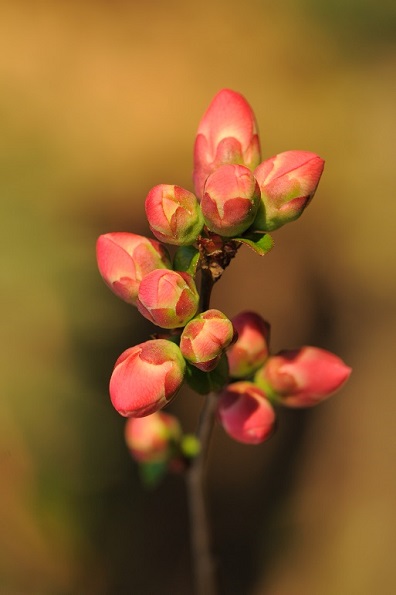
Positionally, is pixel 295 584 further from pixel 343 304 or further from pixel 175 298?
pixel 175 298

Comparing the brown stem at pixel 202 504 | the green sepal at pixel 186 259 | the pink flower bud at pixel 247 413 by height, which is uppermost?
the green sepal at pixel 186 259

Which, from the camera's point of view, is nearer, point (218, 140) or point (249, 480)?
point (218, 140)

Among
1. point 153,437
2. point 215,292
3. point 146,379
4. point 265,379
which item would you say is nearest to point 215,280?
point 146,379

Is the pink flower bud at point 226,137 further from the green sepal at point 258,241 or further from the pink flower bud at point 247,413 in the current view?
the pink flower bud at point 247,413

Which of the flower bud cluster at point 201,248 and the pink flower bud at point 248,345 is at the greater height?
the flower bud cluster at point 201,248

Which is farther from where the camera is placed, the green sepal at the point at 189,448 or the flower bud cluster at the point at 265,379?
the green sepal at the point at 189,448

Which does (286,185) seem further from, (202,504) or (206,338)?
(202,504)

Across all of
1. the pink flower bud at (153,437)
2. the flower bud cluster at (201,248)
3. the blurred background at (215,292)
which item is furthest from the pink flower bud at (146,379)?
the blurred background at (215,292)

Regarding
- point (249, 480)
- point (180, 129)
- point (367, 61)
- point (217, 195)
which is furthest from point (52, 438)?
point (367, 61)
